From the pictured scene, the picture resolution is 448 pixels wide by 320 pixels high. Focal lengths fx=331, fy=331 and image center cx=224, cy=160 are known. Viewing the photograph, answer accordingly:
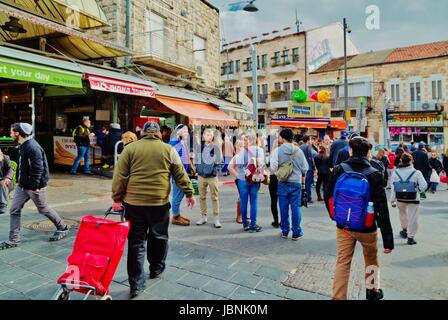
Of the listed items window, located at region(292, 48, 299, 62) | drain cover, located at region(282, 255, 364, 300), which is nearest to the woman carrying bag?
drain cover, located at region(282, 255, 364, 300)

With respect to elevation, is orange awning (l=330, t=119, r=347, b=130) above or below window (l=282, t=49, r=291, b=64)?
below

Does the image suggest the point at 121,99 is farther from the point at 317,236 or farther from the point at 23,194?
the point at 317,236

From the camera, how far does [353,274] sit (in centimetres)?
396

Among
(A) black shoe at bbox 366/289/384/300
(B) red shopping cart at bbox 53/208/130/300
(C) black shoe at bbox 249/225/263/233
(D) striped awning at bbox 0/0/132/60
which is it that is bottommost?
(A) black shoe at bbox 366/289/384/300

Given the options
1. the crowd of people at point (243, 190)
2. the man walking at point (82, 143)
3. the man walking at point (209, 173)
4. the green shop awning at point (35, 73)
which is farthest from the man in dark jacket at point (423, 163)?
the man walking at point (82, 143)

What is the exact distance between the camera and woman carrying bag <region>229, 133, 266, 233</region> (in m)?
5.64

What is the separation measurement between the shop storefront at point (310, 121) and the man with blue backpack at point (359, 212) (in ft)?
43.7

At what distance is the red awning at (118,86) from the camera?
962 cm

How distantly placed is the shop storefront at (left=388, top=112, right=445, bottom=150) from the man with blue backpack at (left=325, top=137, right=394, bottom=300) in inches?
1199

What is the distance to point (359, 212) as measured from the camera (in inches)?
121

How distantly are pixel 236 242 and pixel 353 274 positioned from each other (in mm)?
1798

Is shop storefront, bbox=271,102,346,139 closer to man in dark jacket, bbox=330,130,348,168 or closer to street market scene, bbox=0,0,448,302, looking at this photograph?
street market scene, bbox=0,0,448,302

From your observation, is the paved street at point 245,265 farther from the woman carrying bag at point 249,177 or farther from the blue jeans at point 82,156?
the blue jeans at point 82,156
